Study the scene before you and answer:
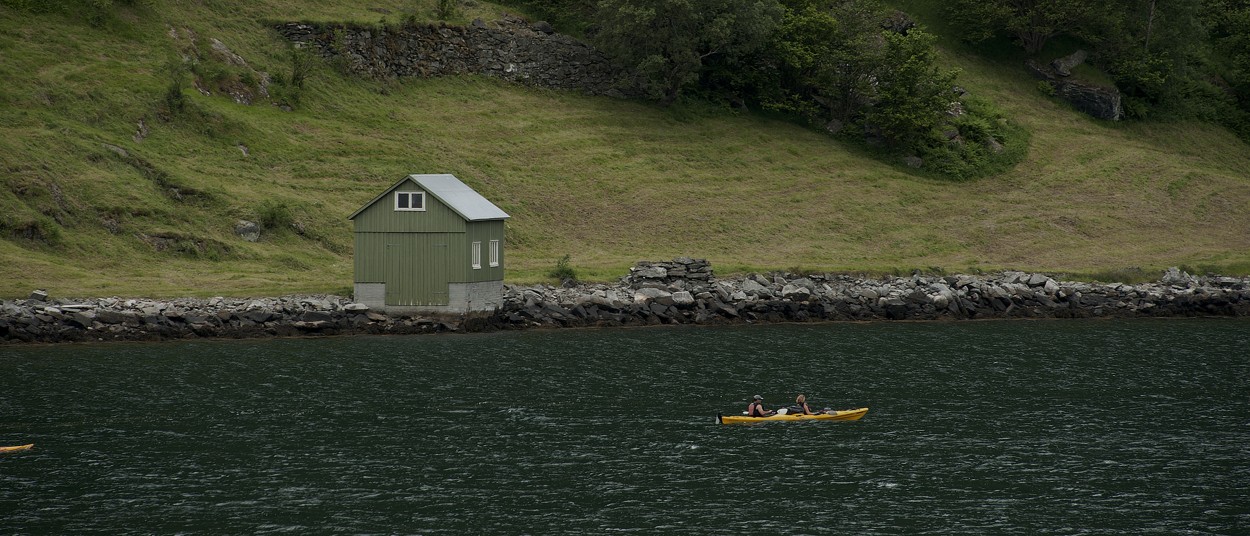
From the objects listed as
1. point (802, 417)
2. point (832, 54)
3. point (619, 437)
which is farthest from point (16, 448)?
point (832, 54)

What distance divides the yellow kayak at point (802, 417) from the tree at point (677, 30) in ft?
174

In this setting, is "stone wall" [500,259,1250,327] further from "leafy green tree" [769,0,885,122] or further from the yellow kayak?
"leafy green tree" [769,0,885,122]

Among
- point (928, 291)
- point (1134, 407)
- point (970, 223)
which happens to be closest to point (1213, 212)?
point (970, 223)

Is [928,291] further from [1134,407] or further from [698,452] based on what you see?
[698,452]

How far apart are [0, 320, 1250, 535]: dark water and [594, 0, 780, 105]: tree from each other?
3786cm

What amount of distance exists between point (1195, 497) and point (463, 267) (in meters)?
38.0

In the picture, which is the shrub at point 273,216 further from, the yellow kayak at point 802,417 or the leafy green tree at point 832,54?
the leafy green tree at point 832,54

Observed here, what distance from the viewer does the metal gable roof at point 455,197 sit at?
6431 centimetres

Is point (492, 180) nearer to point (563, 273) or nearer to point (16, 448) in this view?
point (563, 273)

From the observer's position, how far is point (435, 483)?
118ft

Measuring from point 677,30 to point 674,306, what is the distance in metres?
33.8

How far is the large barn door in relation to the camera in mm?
64438

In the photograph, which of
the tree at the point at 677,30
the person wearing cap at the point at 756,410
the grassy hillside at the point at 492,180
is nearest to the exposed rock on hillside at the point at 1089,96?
the grassy hillside at the point at 492,180

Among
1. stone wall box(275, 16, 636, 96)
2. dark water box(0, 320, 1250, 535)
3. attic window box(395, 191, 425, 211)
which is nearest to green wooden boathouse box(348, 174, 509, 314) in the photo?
attic window box(395, 191, 425, 211)
